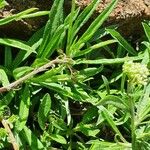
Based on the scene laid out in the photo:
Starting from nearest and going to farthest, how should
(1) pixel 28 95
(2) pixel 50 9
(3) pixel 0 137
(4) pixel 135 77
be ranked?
(4) pixel 135 77 → (3) pixel 0 137 → (1) pixel 28 95 → (2) pixel 50 9

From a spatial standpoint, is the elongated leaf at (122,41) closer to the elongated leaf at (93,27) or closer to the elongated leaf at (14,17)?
the elongated leaf at (93,27)

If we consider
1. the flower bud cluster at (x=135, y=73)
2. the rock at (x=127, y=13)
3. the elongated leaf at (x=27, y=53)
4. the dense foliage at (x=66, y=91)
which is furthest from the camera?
the rock at (x=127, y=13)

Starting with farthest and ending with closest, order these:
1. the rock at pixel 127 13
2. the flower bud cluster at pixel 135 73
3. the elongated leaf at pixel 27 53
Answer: the rock at pixel 127 13 < the elongated leaf at pixel 27 53 < the flower bud cluster at pixel 135 73

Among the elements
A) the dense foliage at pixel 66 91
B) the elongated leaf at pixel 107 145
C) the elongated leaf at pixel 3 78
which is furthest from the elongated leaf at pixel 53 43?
the elongated leaf at pixel 107 145

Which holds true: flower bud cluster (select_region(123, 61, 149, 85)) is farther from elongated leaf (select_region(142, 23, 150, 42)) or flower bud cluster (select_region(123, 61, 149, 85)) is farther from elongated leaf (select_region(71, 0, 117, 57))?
elongated leaf (select_region(142, 23, 150, 42))

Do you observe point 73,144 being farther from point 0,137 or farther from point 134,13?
point 134,13

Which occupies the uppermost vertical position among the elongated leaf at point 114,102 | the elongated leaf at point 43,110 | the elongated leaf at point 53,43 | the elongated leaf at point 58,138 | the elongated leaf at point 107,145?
the elongated leaf at point 53,43

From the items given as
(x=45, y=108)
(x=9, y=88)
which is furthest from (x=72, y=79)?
(x=9, y=88)

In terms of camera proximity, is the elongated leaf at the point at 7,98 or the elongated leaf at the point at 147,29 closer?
the elongated leaf at the point at 7,98
